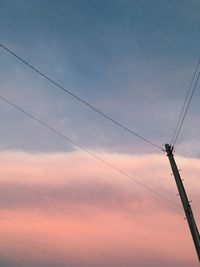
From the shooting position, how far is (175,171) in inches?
1143

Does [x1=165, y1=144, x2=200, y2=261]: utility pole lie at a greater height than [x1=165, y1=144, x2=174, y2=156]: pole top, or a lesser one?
lesser

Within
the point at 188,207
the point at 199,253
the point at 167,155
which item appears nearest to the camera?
the point at 199,253

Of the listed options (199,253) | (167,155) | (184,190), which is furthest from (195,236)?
(167,155)

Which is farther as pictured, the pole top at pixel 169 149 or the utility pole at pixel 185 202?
the pole top at pixel 169 149

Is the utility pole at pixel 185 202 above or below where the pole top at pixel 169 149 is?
below

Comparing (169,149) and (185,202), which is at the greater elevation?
(169,149)

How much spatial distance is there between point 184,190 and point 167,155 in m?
2.81

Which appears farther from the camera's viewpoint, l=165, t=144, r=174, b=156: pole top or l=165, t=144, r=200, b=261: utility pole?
l=165, t=144, r=174, b=156: pole top

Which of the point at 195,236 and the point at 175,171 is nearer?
the point at 195,236

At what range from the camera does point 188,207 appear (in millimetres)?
27859

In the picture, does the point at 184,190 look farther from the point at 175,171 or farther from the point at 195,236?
the point at 195,236

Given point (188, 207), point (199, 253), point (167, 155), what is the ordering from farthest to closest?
point (167, 155), point (188, 207), point (199, 253)

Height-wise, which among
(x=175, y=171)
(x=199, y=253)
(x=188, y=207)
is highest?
(x=175, y=171)

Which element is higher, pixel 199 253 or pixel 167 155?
pixel 167 155
